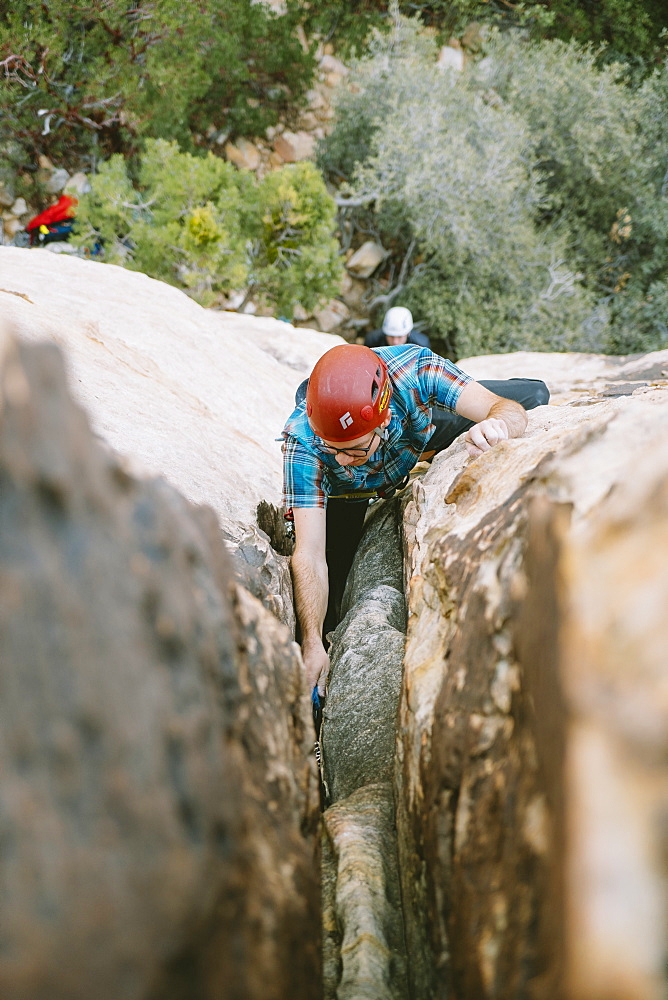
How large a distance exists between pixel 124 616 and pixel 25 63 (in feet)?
42.0

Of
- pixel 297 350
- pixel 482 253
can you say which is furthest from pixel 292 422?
pixel 482 253

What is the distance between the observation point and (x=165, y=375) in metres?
4.62

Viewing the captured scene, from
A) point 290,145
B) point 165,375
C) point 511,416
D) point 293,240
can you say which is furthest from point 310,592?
point 290,145

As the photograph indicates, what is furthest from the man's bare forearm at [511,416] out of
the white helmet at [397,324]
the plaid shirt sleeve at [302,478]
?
the white helmet at [397,324]

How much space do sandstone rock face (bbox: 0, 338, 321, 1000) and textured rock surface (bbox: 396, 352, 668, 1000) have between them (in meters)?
0.53

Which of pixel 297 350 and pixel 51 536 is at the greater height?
pixel 51 536

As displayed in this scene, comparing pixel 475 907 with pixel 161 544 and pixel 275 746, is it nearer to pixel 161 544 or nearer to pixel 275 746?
pixel 275 746

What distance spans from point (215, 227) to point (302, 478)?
6.57 meters

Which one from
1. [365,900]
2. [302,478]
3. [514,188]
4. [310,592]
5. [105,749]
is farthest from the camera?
[514,188]

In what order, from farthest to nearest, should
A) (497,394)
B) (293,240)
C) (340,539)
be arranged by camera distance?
(293,240) → (340,539) → (497,394)

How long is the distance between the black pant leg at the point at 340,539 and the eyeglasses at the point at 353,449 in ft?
3.48

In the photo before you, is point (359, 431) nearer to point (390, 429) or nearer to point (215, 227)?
point (390, 429)

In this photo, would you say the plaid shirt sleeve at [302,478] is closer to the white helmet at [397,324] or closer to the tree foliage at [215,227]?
the white helmet at [397,324]

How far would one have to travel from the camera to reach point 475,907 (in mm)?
1596
